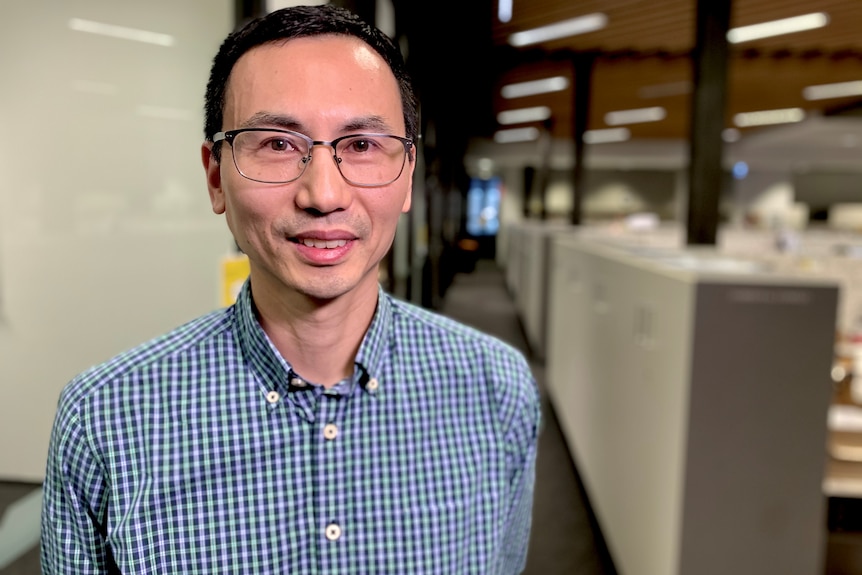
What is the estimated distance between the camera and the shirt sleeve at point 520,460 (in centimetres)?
104

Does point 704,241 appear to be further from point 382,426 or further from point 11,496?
point 11,496

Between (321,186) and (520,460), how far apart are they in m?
0.60

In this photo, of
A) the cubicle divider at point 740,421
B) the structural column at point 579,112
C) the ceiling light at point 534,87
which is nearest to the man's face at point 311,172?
the cubicle divider at point 740,421

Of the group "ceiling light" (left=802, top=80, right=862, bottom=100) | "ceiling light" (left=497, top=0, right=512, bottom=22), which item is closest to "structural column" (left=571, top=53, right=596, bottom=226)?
"ceiling light" (left=497, top=0, right=512, bottom=22)

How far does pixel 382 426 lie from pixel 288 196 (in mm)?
388

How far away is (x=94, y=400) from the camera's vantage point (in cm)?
86

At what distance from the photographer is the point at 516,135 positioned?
1627 cm

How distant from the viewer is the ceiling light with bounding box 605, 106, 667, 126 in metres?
12.1

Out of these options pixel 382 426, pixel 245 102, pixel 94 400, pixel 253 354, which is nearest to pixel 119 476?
pixel 94 400

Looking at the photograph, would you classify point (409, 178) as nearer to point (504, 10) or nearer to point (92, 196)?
point (92, 196)

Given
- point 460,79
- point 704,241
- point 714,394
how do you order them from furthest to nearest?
point 460,79
point 704,241
point 714,394

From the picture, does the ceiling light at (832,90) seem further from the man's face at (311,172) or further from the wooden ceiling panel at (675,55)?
the man's face at (311,172)

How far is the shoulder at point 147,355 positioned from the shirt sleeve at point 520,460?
0.49m

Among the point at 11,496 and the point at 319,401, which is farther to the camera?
the point at 11,496
